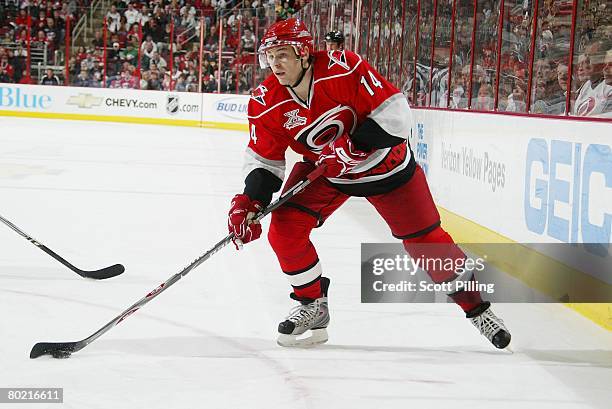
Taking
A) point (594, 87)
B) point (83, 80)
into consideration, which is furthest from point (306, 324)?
point (83, 80)

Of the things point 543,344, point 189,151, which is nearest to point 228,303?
point 543,344

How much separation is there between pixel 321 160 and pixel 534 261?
4.20ft

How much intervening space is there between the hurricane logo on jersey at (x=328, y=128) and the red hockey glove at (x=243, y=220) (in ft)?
0.85

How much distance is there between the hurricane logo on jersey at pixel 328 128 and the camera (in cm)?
273

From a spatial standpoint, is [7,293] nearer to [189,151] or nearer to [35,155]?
[35,155]

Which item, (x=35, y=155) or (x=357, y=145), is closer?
(x=357, y=145)

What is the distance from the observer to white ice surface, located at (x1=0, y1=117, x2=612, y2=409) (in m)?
2.36

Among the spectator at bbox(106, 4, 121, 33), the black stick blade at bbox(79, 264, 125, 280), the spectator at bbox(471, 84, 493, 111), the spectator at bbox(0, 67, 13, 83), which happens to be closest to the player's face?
the black stick blade at bbox(79, 264, 125, 280)

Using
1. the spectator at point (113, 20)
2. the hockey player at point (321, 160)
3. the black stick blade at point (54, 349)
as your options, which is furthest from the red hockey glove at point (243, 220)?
the spectator at point (113, 20)

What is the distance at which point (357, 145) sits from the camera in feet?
9.14

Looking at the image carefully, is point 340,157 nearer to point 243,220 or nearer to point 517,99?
point 243,220

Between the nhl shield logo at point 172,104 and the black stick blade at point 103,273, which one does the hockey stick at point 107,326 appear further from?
the nhl shield logo at point 172,104

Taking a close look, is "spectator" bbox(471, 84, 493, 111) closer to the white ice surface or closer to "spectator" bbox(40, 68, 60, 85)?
the white ice surface

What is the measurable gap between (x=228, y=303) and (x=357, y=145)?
99 cm
